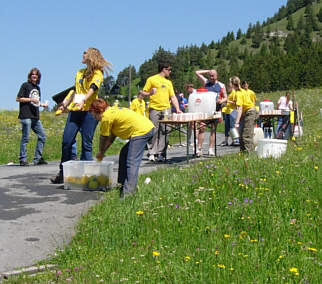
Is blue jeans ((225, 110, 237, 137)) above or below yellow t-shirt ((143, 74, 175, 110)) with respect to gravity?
below

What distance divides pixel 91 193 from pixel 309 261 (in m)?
4.20

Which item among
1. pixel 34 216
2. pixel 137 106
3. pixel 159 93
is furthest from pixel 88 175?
pixel 137 106

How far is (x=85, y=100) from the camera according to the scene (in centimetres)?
797

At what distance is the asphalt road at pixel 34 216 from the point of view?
4.61 metres

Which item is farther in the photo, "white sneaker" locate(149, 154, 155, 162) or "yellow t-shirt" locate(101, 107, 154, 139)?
"white sneaker" locate(149, 154, 155, 162)

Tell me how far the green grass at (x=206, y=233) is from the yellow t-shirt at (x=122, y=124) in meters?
0.75

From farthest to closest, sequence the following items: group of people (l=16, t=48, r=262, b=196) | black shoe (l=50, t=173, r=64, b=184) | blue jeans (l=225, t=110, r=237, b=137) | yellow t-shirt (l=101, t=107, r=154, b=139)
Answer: blue jeans (l=225, t=110, r=237, b=137)
black shoe (l=50, t=173, r=64, b=184)
group of people (l=16, t=48, r=262, b=196)
yellow t-shirt (l=101, t=107, r=154, b=139)

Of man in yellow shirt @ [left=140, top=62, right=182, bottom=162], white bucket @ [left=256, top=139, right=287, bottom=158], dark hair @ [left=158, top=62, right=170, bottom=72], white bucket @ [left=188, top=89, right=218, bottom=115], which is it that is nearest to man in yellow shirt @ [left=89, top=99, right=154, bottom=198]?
white bucket @ [left=256, top=139, right=287, bottom=158]

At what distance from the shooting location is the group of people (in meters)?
6.82

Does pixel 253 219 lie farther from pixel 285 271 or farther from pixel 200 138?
pixel 200 138

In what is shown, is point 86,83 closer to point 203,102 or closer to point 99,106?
point 99,106

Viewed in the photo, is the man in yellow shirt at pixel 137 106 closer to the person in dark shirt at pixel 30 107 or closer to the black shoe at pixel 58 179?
the person in dark shirt at pixel 30 107

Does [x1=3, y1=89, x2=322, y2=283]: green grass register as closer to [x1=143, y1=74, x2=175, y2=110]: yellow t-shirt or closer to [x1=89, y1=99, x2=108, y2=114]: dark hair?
[x1=89, y1=99, x2=108, y2=114]: dark hair

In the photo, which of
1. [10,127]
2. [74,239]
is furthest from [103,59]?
[10,127]
